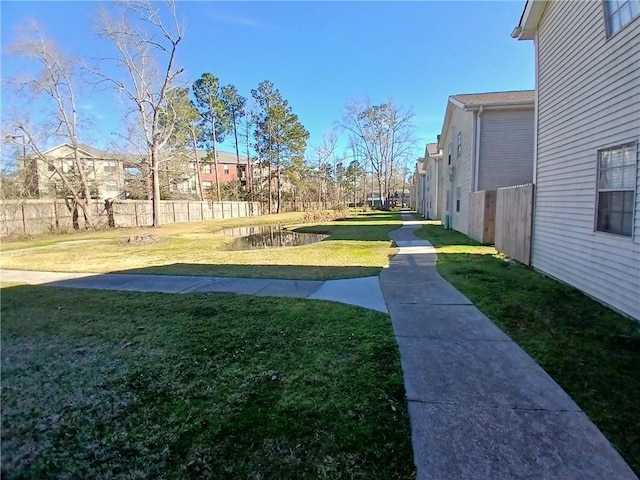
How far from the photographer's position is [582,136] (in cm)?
551

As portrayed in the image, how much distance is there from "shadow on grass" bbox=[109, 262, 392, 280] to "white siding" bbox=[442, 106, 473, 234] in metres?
8.55

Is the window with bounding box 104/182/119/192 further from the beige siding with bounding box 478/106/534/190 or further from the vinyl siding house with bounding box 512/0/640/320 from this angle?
the vinyl siding house with bounding box 512/0/640/320

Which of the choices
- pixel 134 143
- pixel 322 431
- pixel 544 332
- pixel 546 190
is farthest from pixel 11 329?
pixel 134 143

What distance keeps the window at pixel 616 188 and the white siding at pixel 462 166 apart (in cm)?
907

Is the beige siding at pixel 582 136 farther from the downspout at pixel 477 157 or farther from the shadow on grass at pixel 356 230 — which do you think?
the shadow on grass at pixel 356 230

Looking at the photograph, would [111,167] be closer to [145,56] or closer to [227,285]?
[145,56]

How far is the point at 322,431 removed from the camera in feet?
7.13

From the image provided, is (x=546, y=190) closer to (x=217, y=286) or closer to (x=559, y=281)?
(x=559, y=281)

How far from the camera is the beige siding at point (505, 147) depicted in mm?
13117

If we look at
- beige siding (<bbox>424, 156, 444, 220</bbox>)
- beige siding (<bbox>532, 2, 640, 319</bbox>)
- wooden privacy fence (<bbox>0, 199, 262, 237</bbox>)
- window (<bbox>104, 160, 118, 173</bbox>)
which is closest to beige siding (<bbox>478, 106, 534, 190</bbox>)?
beige siding (<bbox>532, 2, 640, 319</bbox>)

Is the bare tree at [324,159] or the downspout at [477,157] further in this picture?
the bare tree at [324,159]

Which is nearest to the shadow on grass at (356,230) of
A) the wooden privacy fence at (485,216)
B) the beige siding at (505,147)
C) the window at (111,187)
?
the wooden privacy fence at (485,216)

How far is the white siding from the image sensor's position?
14.1 metres

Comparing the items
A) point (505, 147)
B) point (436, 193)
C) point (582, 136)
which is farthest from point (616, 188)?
point (436, 193)
